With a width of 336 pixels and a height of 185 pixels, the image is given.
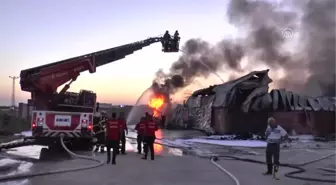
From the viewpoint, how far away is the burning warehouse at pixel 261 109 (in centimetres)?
2617

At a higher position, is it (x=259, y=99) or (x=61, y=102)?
(x=259, y=99)

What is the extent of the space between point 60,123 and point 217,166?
20.1 feet

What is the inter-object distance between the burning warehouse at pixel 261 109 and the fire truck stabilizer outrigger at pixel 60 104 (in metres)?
11.3

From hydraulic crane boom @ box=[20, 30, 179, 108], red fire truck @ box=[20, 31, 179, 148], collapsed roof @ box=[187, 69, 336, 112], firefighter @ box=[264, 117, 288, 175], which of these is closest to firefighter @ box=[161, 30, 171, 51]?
hydraulic crane boom @ box=[20, 30, 179, 108]

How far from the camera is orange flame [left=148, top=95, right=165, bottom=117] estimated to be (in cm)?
3872

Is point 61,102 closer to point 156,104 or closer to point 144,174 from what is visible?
point 144,174

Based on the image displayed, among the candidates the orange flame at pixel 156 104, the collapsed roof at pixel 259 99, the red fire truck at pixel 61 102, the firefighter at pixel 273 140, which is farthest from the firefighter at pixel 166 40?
the orange flame at pixel 156 104

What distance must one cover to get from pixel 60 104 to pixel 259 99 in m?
14.3

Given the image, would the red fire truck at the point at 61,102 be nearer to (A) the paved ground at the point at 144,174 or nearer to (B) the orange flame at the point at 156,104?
(A) the paved ground at the point at 144,174

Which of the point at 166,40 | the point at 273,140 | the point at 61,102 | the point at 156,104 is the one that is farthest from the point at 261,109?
the point at 273,140

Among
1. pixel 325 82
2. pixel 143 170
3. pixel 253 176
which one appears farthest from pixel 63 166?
pixel 325 82

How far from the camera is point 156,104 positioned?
3900 centimetres

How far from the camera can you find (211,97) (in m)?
29.6

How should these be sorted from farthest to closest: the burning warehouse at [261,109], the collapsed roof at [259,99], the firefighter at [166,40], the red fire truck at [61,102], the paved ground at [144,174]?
the collapsed roof at [259,99] → the burning warehouse at [261,109] → the firefighter at [166,40] → the red fire truck at [61,102] → the paved ground at [144,174]
